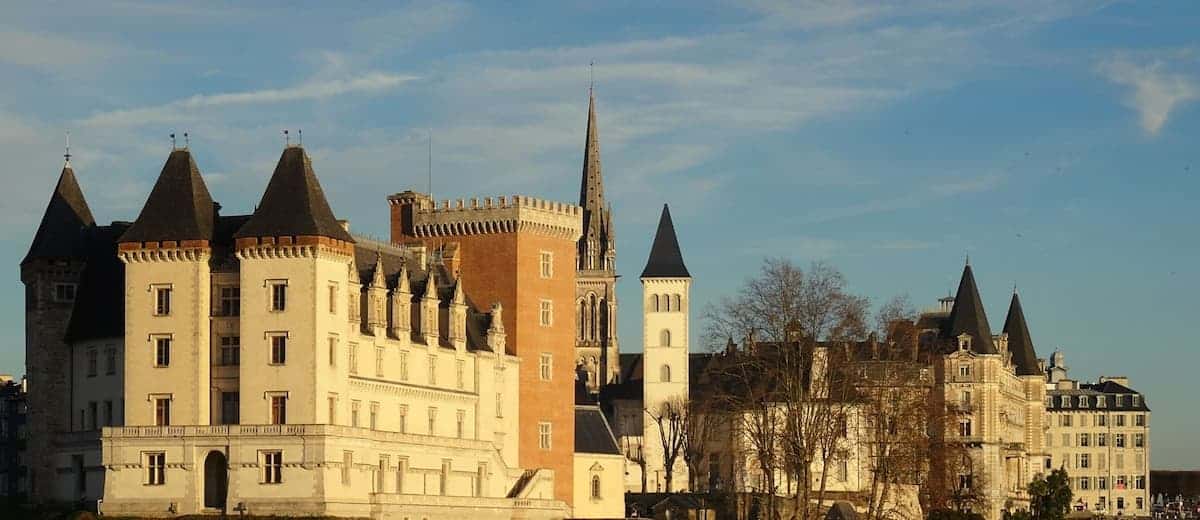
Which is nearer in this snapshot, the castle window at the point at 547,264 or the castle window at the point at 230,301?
the castle window at the point at 230,301

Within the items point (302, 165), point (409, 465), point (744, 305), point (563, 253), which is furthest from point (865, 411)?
point (302, 165)

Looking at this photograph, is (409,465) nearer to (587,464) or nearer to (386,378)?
(386,378)

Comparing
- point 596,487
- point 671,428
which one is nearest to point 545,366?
point 596,487

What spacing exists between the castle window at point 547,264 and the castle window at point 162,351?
26.1 meters

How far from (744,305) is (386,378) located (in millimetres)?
21603

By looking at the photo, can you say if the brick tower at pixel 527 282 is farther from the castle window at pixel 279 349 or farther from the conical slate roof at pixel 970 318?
the conical slate roof at pixel 970 318

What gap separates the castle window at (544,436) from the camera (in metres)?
107

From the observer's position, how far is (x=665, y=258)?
560ft

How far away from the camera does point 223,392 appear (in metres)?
86.3

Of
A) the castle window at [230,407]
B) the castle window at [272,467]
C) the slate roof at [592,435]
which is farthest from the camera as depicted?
the slate roof at [592,435]

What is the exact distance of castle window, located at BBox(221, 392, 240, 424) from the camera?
282 ft

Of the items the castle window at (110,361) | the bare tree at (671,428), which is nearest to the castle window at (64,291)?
the castle window at (110,361)

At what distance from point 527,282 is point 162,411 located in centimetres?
2495

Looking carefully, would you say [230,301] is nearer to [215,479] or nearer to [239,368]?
[239,368]
